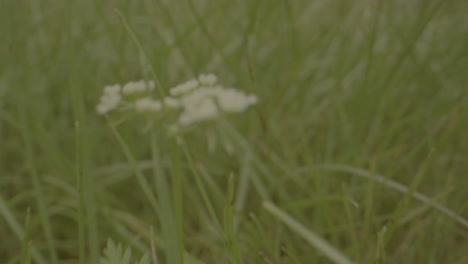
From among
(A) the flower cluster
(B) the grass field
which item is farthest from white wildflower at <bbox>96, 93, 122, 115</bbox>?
(B) the grass field

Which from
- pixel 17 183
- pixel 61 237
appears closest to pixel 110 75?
pixel 17 183

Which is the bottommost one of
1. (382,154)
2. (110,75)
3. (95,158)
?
(382,154)

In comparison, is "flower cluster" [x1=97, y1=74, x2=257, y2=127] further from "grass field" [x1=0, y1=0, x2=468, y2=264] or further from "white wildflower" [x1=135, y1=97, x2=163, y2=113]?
"grass field" [x1=0, y1=0, x2=468, y2=264]

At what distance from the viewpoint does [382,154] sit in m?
1.17

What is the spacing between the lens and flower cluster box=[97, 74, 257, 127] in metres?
0.38

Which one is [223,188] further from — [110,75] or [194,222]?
[110,75]

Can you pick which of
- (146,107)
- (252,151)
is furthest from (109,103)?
(252,151)

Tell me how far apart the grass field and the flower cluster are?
164mm

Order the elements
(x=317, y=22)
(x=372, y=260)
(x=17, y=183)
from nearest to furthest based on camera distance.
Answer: (x=372, y=260)
(x=17, y=183)
(x=317, y=22)

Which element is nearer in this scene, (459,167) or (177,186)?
(177,186)

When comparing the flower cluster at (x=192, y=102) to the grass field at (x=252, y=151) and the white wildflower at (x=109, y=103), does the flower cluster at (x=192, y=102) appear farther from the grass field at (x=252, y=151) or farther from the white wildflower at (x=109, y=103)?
the grass field at (x=252, y=151)

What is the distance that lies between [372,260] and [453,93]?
1014mm

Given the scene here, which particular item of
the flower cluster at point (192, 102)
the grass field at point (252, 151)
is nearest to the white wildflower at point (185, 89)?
the flower cluster at point (192, 102)

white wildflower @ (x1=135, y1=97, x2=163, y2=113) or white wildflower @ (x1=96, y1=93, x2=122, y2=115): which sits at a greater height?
white wildflower @ (x1=96, y1=93, x2=122, y2=115)
